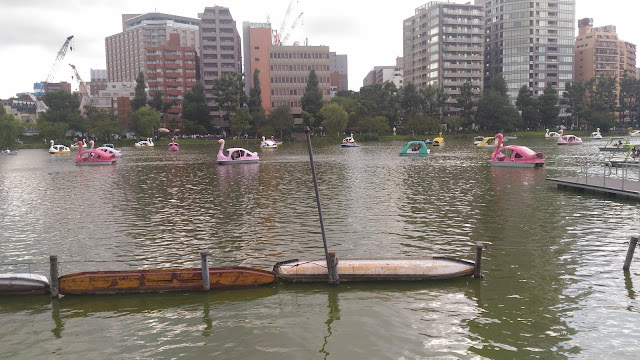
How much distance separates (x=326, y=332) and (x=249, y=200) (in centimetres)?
2060

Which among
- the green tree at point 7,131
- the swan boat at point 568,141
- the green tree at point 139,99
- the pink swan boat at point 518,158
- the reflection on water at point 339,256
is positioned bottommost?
the reflection on water at point 339,256

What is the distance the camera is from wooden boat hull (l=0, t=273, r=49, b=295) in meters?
14.6

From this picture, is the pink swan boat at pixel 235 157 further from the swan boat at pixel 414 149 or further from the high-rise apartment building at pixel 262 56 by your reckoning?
the high-rise apartment building at pixel 262 56

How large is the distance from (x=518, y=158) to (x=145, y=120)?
337ft

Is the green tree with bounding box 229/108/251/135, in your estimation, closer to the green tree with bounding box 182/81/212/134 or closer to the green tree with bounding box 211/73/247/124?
the green tree with bounding box 211/73/247/124

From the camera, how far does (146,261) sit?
17.8 metres

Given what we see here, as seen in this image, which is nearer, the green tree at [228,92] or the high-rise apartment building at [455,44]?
the green tree at [228,92]

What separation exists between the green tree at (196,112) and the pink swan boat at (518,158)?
10381 cm

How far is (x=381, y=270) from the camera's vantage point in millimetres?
15078

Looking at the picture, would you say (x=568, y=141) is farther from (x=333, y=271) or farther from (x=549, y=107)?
(x=333, y=271)

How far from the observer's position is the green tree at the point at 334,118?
426ft

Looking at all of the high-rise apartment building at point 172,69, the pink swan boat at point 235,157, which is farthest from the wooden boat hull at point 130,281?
the high-rise apartment building at point 172,69

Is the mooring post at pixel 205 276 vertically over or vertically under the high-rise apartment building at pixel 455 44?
under

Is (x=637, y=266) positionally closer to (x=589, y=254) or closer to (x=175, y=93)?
(x=589, y=254)
